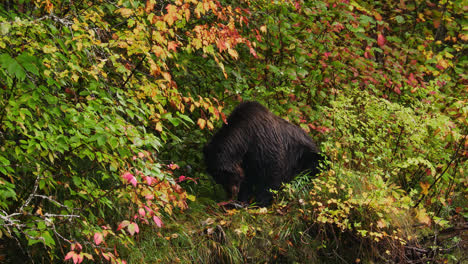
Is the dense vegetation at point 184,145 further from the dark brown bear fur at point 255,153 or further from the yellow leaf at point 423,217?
the dark brown bear fur at point 255,153

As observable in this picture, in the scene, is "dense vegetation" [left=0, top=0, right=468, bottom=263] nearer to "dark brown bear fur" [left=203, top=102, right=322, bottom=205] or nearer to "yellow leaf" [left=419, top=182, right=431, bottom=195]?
"yellow leaf" [left=419, top=182, right=431, bottom=195]

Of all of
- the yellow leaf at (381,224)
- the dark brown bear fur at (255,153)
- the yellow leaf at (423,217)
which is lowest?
the yellow leaf at (423,217)

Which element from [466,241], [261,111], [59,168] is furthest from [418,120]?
[59,168]

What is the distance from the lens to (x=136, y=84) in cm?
373

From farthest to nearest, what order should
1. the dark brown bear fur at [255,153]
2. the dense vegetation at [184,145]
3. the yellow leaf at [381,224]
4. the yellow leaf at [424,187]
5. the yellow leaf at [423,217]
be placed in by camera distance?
Result: the yellow leaf at [424,187] < the dark brown bear fur at [255,153] < the yellow leaf at [423,217] < the yellow leaf at [381,224] < the dense vegetation at [184,145]

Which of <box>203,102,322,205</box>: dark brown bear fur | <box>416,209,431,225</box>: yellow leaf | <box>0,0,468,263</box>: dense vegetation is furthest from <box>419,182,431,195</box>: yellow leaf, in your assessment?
<box>203,102,322,205</box>: dark brown bear fur

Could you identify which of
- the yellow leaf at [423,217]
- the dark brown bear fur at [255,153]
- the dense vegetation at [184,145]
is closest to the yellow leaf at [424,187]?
the dense vegetation at [184,145]

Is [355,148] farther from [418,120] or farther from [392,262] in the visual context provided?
[392,262]

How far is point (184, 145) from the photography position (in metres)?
5.62

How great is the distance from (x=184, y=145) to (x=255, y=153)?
1.03 meters

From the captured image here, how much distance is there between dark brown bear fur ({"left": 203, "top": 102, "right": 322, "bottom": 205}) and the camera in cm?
487

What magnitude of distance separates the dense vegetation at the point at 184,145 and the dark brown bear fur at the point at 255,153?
25cm

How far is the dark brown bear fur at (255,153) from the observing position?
4.87m

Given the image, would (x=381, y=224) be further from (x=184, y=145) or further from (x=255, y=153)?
(x=184, y=145)
